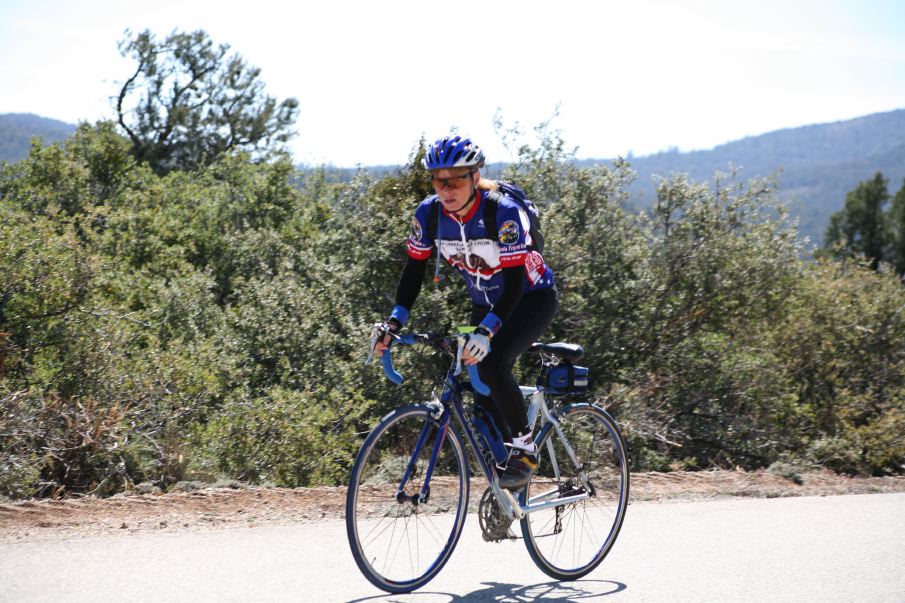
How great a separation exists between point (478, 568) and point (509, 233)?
1842 millimetres

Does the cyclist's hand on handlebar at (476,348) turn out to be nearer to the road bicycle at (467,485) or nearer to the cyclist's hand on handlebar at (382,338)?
the road bicycle at (467,485)

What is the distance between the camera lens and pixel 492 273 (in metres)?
4.63

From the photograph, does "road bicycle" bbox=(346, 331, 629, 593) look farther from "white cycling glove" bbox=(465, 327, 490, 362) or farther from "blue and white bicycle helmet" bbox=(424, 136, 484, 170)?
"blue and white bicycle helmet" bbox=(424, 136, 484, 170)

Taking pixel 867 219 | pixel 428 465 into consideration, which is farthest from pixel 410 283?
pixel 867 219

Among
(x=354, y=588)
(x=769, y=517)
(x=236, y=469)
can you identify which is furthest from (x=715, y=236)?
(x=354, y=588)

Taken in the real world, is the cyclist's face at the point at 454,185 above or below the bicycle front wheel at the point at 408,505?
above

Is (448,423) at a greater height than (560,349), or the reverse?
(560,349)

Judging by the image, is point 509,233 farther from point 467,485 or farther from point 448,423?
point 467,485

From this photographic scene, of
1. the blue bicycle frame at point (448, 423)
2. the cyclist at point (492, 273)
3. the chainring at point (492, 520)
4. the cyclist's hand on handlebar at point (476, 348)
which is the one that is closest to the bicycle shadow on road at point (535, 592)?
the chainring at point (492, 520)

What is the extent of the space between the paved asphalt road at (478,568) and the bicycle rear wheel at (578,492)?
132 millimetres

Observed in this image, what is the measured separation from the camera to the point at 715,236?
1177 centimetres

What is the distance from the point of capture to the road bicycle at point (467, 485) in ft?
13.7

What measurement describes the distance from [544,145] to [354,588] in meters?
8.33

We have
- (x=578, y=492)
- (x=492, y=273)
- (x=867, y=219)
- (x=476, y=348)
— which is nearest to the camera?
(x=476, y=348)
